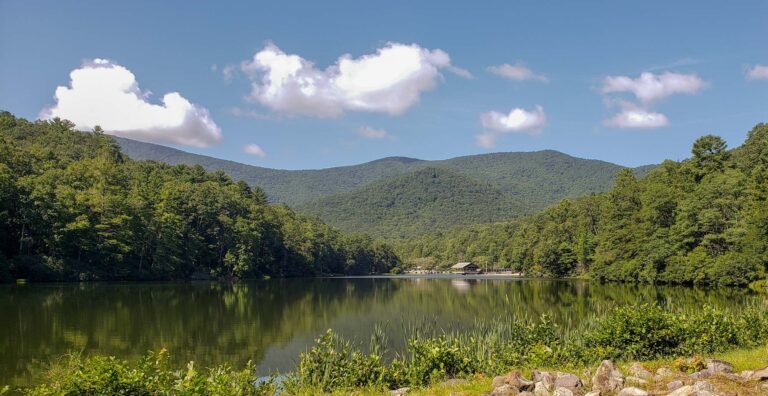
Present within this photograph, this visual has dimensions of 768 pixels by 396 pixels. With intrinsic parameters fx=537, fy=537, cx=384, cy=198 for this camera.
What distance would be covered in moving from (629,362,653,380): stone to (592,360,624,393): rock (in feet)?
2.19

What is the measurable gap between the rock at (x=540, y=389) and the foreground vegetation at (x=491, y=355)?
2662 millimetres

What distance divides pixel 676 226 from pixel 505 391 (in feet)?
208

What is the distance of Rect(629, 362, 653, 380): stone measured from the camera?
10.5 meters

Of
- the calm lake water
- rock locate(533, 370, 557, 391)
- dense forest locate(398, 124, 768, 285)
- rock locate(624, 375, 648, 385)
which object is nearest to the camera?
rock locate(533, 370, 557, 391)

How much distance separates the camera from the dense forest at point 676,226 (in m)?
53.7

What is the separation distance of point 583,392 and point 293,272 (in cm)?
11254

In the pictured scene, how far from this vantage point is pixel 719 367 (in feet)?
35.2

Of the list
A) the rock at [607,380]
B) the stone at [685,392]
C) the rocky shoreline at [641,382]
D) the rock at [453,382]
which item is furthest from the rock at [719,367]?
the rock at [453,382]

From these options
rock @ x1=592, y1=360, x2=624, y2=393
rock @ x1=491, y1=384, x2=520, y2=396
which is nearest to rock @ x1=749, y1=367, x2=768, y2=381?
rock @ x1=592, y1=360, x2=624, y2=393

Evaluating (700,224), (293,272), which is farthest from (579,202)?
(293,272)

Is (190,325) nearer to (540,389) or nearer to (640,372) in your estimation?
(540,389)

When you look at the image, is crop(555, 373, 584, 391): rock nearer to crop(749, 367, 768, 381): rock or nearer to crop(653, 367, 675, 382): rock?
crop(653, 367, 675, 382): rock

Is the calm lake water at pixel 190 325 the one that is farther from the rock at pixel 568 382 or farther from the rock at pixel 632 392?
the rock at pixel 632 392

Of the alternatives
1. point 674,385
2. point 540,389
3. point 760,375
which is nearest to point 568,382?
point 540,389
